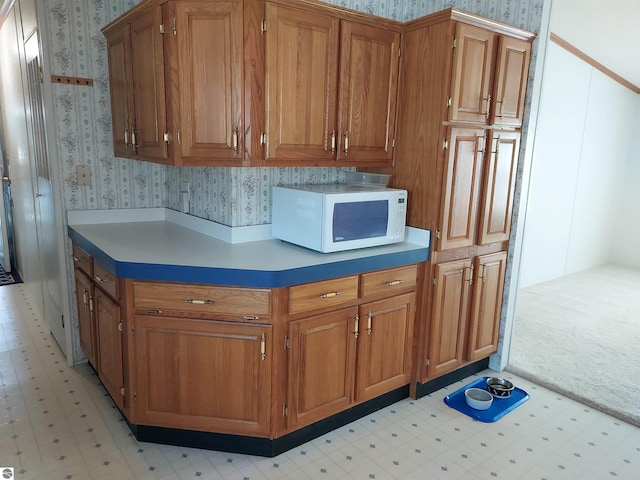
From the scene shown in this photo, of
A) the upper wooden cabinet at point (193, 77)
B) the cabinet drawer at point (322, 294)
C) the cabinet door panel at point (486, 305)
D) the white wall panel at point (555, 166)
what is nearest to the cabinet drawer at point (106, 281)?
the upper wooden cabinet at point (193, 77)

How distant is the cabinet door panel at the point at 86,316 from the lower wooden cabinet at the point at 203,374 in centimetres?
64

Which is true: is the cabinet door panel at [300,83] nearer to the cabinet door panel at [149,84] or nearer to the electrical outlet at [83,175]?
the cabinet door panel at [149,84]

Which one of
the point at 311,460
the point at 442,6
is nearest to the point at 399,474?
the point at 311,460

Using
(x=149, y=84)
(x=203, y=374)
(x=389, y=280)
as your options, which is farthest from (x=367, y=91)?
(x=203, y=374)

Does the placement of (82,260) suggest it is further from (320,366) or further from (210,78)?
(320,366)

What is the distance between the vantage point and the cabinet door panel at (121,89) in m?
2.46

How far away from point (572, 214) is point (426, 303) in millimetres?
3555

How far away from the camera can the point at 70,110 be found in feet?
8.91

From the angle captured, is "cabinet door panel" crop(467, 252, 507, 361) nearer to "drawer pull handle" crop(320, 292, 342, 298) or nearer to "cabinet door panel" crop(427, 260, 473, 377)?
"cabinet door panel" crop(427, 260, 473, 377)

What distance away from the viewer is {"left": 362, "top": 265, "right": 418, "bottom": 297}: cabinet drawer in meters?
2.25

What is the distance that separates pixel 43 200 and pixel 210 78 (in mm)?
1744

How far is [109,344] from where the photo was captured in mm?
2287

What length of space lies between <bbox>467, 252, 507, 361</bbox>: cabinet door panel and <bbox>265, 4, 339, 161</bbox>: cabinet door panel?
1.21 meters

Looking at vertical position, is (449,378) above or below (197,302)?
below
